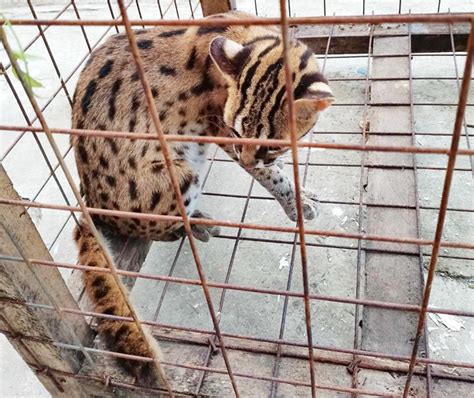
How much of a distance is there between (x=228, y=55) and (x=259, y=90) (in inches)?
6.6

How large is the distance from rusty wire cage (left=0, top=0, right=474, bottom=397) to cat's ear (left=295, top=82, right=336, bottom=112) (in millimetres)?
202

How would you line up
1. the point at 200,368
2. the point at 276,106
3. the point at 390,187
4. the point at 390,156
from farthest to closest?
the point at 390,156 < the point at 390,187 < the point at 276,106 < the point at 200,368

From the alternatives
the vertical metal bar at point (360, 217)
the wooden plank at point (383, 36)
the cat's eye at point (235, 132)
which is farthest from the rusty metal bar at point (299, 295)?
the wooden plank at point (383, 36)

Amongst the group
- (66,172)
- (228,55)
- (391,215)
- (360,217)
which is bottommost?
(360,217)

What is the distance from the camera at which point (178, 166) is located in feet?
6.55

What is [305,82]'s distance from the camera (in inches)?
67.6

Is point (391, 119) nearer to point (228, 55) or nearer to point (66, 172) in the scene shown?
point (228, 55)

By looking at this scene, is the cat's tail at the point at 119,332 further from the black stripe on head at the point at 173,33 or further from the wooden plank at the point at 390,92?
the wooden plank at the point at 390,92

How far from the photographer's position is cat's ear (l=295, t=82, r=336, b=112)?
144cm

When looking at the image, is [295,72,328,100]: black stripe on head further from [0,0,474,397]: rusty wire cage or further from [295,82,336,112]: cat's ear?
[0,0,474,397]: rusty wire cage

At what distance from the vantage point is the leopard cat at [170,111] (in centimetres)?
173

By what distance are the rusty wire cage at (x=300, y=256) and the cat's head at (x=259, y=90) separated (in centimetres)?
26

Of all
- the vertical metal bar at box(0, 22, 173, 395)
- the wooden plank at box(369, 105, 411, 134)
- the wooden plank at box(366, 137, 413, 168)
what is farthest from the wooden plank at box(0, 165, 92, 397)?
the wooden plank at box(369, 105, 411, 134)

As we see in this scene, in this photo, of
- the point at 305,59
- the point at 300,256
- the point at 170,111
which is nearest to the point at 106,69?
the point at 170,111
